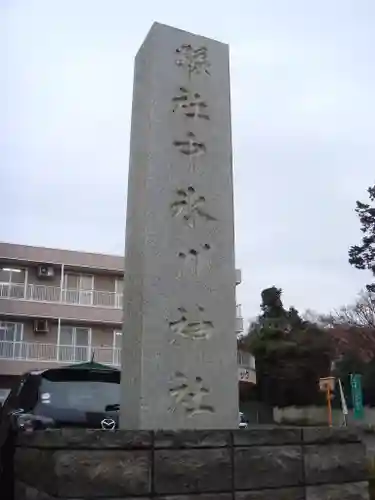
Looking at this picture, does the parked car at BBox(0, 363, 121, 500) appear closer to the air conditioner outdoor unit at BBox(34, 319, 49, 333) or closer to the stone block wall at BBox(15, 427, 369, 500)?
the stone block wall at BBox(15, 427, 369, 500)

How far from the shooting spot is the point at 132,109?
4996mm

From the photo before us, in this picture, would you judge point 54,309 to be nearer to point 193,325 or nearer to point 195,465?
point 193,325

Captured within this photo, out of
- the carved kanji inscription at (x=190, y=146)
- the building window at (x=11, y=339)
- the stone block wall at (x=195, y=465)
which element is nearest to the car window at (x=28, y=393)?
the stone block wall at (x=195, y=465)

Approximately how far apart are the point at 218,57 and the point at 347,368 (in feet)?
86.1

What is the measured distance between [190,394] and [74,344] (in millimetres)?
20822

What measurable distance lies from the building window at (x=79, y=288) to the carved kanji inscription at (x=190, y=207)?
67.2 feet

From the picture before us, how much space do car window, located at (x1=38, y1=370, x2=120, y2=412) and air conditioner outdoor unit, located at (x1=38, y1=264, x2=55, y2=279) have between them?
64.8 feet

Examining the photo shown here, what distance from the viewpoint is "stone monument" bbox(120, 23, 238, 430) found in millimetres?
4043

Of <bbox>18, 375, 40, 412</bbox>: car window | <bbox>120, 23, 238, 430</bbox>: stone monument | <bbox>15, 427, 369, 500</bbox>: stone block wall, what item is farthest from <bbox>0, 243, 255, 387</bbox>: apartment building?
<bbox>15, 427, 369, 500</bbox>: stone block wall

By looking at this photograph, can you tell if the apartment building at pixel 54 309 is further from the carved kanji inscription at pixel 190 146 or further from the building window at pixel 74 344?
the carved kanji inscription at pixel 190 146

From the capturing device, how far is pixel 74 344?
2420 cm

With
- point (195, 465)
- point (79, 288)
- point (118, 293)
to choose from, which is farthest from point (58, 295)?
point (195, 465)

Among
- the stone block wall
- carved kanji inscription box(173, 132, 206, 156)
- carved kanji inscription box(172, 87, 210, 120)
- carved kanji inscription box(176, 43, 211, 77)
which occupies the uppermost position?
carved kanji inscription box(176, 43, 211, 77)

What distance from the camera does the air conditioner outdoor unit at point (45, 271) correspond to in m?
24.2
